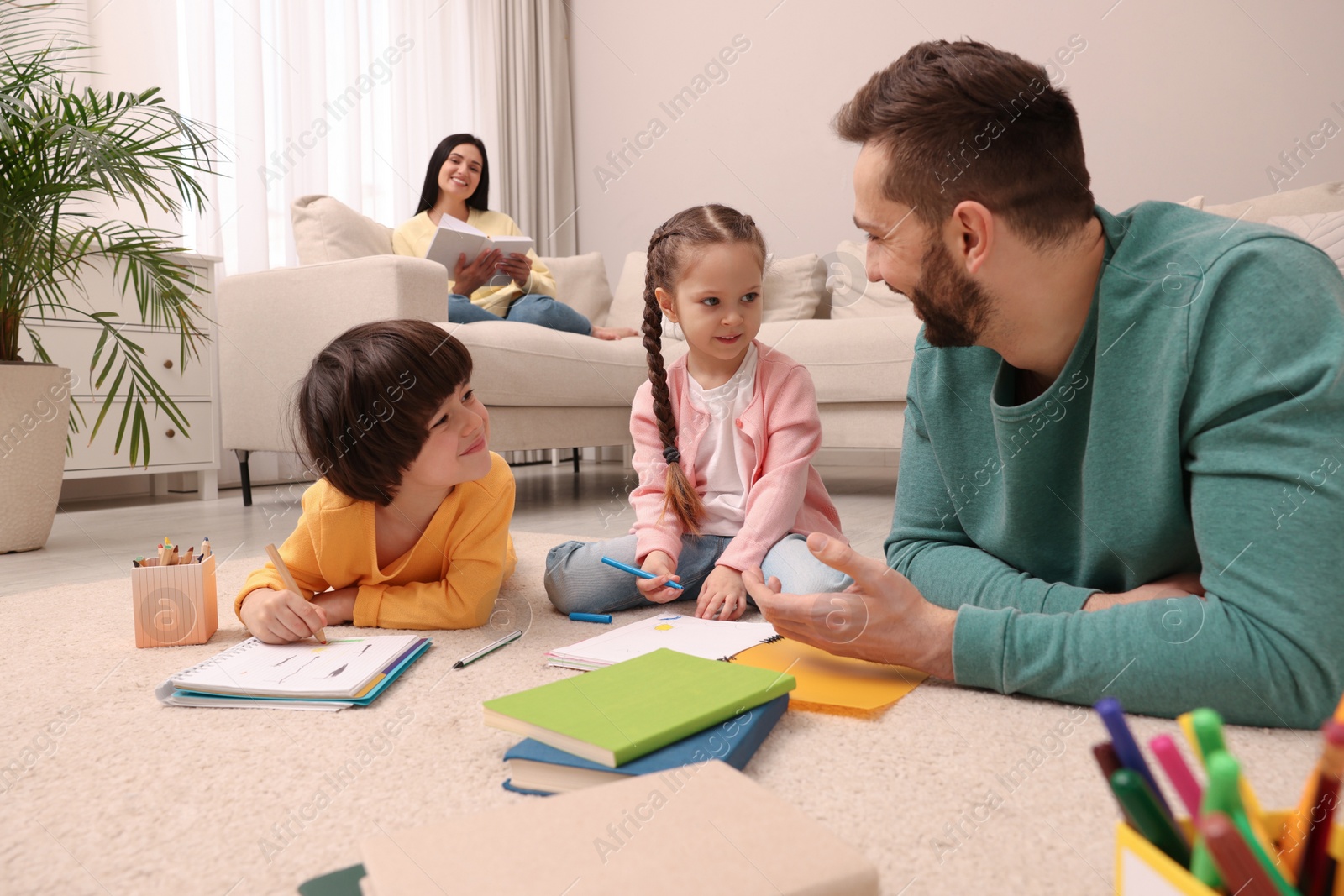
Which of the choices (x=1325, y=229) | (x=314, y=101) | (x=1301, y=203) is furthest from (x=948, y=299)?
(x=314, y=101)

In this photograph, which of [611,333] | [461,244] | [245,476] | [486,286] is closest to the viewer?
[461,244]

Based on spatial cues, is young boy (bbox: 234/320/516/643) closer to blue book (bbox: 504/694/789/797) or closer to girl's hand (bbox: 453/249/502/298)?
blue book (bbox: 504/694/789/797)

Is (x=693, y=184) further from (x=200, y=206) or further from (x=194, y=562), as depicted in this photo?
(x=194, y=562)

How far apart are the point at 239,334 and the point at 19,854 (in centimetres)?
235

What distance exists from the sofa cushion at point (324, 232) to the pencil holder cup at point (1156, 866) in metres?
2.68

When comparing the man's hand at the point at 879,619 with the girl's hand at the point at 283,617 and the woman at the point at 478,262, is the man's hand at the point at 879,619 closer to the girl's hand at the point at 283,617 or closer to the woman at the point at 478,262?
the girl's hand at the point at 283,617

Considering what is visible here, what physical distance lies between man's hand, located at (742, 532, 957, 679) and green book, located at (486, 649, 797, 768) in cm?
7

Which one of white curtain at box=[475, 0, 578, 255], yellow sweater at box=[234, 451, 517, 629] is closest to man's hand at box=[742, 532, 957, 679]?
yellow sweater at box=[234, 451, 517, 629]

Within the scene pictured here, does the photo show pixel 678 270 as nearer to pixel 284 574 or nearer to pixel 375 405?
pixel 375 405

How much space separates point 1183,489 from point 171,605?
1.21 metres

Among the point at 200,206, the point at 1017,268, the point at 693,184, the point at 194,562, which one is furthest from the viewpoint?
the point at 693,184

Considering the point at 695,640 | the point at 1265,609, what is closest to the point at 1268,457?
the point at 1265,609

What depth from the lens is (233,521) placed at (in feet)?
8.00

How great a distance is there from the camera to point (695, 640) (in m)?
1.09
